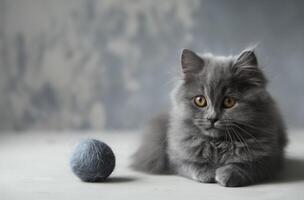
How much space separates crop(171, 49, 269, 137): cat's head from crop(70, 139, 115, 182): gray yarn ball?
14.9 inches

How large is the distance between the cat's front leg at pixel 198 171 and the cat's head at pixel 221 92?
15 cm

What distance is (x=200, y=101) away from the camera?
84.0 inches

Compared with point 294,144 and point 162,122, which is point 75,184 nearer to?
point 162,122

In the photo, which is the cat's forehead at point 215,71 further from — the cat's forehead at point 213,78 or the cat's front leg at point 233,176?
the cat's front leg at point 233,176

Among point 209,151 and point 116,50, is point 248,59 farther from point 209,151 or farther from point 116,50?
point 116,50

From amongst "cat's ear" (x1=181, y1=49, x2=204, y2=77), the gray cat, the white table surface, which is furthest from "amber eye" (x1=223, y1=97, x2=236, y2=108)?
the white table surface

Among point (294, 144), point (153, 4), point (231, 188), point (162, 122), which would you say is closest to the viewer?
point (231, 188)

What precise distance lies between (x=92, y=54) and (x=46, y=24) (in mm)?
448

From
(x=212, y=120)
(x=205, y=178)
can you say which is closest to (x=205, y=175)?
(x=205, y=178)

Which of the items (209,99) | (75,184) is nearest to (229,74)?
(209,99)

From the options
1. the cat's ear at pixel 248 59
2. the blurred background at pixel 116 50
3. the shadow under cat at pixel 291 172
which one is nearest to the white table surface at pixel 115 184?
the shadow under cat at pixel 291 172

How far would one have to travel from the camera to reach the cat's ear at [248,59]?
2.12 meters

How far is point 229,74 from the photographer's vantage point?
2.11 m

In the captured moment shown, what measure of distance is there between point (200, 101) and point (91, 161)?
1.71ft
